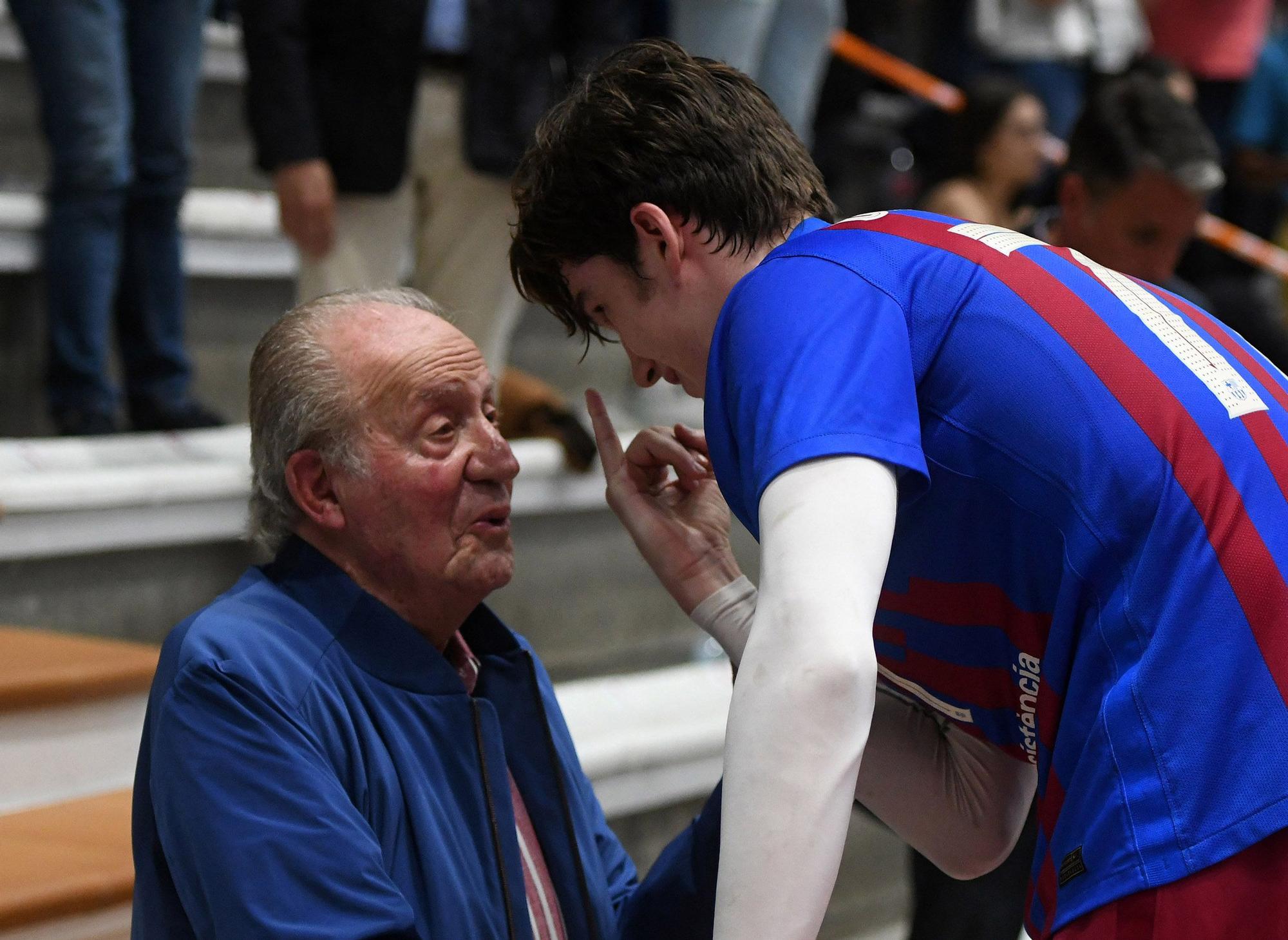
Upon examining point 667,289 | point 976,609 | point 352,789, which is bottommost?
point 352,789

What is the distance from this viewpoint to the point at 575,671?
2885 millimetres

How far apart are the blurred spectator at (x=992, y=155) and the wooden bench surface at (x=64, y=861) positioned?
80.6 inches

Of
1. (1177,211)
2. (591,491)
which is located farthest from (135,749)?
(1177,211)

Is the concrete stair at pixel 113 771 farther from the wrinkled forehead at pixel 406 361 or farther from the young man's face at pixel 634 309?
the young man's face at pixel 634 309

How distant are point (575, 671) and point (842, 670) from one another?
6.77ft

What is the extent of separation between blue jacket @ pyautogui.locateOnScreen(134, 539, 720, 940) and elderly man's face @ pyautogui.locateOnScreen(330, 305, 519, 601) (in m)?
0.06

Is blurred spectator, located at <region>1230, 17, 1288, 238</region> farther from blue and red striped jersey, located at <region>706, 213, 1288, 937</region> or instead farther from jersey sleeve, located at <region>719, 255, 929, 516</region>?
jersey sleeve, located at <region>719, 255, 929, 516</region>

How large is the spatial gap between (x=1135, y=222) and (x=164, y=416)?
5.35 feet

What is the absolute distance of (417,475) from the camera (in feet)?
4.72

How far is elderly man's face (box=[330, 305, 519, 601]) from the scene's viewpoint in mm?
1433

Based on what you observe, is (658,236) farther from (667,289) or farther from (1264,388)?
(1264,388)

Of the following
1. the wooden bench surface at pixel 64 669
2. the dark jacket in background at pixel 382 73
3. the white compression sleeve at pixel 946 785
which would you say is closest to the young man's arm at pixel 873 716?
the white compression sleeve at pixel 946 785

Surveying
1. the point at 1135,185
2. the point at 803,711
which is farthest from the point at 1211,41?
the point at 803,711

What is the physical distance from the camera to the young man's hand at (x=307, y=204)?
249 centimetres
